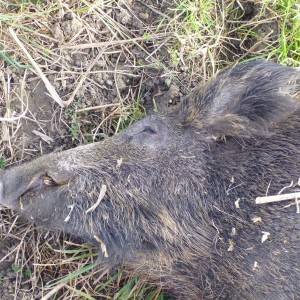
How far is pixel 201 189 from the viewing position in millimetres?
2705

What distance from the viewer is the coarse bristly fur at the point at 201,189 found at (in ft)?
8.82

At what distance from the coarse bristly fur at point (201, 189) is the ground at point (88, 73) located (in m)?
0.55

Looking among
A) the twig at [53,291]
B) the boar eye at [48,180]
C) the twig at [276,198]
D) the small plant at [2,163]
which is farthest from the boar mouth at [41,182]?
the twig at [276,198]

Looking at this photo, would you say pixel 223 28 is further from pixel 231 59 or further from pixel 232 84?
pixel 232 84

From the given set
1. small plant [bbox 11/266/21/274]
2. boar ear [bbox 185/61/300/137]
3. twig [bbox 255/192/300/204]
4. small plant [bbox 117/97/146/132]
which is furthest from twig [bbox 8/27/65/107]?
twig [bbox 255/192/300/204]

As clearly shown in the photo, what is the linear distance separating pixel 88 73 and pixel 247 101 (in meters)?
1.18

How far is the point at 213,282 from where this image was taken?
2850 mm

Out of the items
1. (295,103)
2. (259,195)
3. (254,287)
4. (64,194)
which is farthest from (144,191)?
(295,103)

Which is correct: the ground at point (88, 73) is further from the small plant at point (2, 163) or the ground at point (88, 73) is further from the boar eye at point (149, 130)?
the boar eye at point (149, 130)

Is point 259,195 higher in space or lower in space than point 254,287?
higher

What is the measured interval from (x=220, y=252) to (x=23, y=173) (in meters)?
1.20

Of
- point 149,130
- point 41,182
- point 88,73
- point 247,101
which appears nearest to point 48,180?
point 41,182

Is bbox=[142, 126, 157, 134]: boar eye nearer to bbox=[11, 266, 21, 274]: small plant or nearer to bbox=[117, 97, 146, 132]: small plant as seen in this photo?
bbox=[117, 97, 146, 132]: small plant

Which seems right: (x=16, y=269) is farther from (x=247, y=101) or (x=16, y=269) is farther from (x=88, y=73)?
(x=247, y=101)
